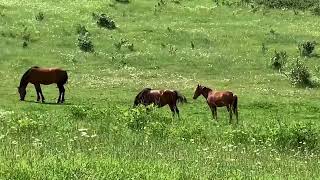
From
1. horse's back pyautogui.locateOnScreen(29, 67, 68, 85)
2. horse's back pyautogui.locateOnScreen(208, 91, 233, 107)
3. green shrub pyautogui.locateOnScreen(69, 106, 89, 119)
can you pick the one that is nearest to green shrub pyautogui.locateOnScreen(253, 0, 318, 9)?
horse's back pyautogui.locateOnScreen(29, 67, 68, 85)

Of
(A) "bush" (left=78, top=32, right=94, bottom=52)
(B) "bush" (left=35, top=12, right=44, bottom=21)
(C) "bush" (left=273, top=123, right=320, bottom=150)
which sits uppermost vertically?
(B) "bush" (left=35, top=12, right=44, bottom=21)

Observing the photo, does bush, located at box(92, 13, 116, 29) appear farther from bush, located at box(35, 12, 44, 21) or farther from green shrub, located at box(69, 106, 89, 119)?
green shrub, located at box(69, 106, 89, 119)

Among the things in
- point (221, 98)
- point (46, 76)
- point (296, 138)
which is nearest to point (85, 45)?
point (46, 76)

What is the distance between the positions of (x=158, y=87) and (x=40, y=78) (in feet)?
27.5

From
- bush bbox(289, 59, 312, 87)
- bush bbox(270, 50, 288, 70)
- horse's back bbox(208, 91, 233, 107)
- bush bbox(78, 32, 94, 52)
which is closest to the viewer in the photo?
horse's back bbox(208, 91, 233, 107)

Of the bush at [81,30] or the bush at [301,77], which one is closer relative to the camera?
the bush at [301,77]

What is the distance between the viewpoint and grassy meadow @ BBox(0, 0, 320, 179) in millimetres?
12734

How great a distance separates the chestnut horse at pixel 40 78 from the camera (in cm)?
3491

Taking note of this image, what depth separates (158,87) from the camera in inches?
1577

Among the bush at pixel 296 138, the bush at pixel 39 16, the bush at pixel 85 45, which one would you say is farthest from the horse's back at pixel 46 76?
the bush at pixel 39 16

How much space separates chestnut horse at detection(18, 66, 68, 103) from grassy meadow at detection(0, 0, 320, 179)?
765 millimetres

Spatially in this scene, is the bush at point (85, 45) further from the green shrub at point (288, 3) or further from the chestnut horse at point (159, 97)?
the green shrub at point (288, 3)

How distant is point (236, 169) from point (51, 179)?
13.1 feet

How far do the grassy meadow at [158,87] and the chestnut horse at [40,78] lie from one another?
77 centimetres
